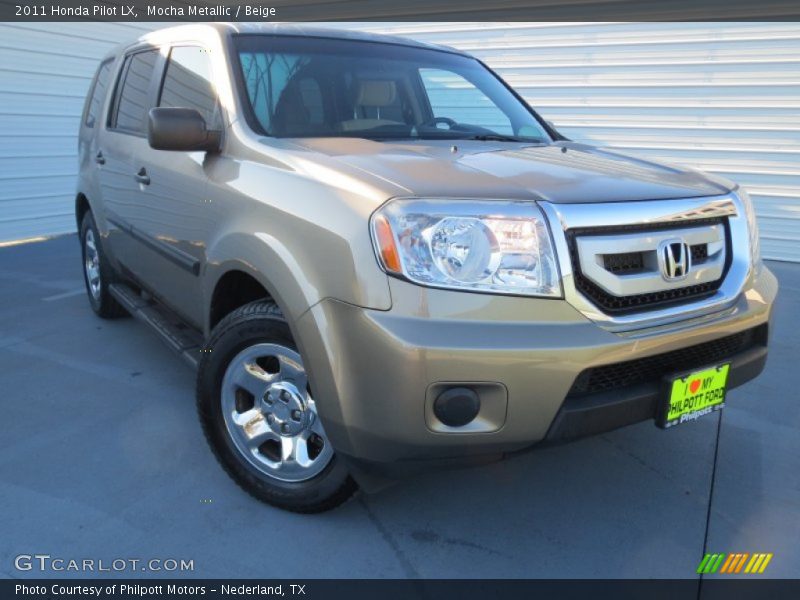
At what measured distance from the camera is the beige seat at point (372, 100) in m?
2.79

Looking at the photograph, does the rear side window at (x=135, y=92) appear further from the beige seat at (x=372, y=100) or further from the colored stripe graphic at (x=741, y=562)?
the colored stripe graphic at (x=741, y=562)

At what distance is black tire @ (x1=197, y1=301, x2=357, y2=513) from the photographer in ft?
7.33

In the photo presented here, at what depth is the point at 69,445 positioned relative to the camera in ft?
9.37

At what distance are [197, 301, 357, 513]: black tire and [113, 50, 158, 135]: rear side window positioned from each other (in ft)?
5.03

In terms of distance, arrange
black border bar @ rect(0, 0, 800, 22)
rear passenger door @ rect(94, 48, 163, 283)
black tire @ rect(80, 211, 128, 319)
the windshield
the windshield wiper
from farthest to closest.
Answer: black border bar @ rect(0, 0, 800, 22), black tire @ rect(80, 211, 128, 319), rear passenger door @ rect(94, 48, 163, 283), the windshield wiper, the windshield

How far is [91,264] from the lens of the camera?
4.62 m

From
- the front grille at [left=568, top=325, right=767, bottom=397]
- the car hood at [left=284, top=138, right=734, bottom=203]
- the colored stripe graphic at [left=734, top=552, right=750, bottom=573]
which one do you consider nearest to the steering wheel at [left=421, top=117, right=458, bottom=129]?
the car hood at [left=284, top=138, right=734, bottom=203]

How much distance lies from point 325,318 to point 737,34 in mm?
6571

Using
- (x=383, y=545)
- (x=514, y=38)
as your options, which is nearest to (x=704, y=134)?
(x=514, y=38)

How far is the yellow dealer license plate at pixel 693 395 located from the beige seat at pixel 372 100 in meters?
1.58

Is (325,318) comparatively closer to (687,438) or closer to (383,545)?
(383,545)

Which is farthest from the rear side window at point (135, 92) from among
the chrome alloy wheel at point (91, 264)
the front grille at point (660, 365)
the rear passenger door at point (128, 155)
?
the front grille at point (660, 365)

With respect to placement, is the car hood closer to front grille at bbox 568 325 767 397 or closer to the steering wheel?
the steering wheel
